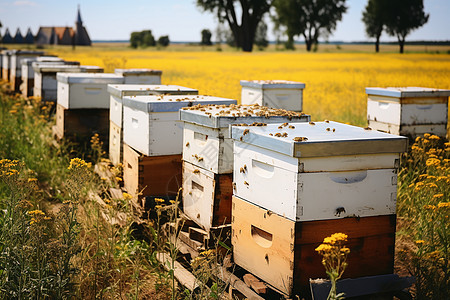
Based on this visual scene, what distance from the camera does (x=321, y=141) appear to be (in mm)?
2771

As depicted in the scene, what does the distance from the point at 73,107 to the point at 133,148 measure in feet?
7.80

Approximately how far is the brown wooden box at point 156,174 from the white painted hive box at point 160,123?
67 millimetres

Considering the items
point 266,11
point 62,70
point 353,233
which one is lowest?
point 353,233

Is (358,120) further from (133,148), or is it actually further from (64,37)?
(64,37)

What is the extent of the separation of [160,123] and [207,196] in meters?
1.03

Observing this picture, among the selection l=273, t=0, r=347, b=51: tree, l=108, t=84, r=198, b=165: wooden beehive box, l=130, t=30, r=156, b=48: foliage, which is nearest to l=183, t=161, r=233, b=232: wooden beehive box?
l=108, t=84, r=198, b=165: wooden beehive box

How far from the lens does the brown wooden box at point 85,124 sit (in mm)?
7090

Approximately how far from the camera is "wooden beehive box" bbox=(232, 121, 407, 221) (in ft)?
9.17

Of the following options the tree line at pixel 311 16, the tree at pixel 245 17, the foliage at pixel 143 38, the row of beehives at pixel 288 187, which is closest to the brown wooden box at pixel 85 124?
the row of beehives at pixel 288 187

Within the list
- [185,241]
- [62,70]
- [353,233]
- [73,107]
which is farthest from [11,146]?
[353,233]

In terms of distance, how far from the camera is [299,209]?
281 centimetres

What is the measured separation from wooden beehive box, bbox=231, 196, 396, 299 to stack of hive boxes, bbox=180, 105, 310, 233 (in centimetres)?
41

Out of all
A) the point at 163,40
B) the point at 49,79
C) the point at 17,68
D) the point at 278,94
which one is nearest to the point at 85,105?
the point at 49,79

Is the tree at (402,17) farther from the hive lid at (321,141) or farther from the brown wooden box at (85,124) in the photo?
the hive lid at (321,141)
